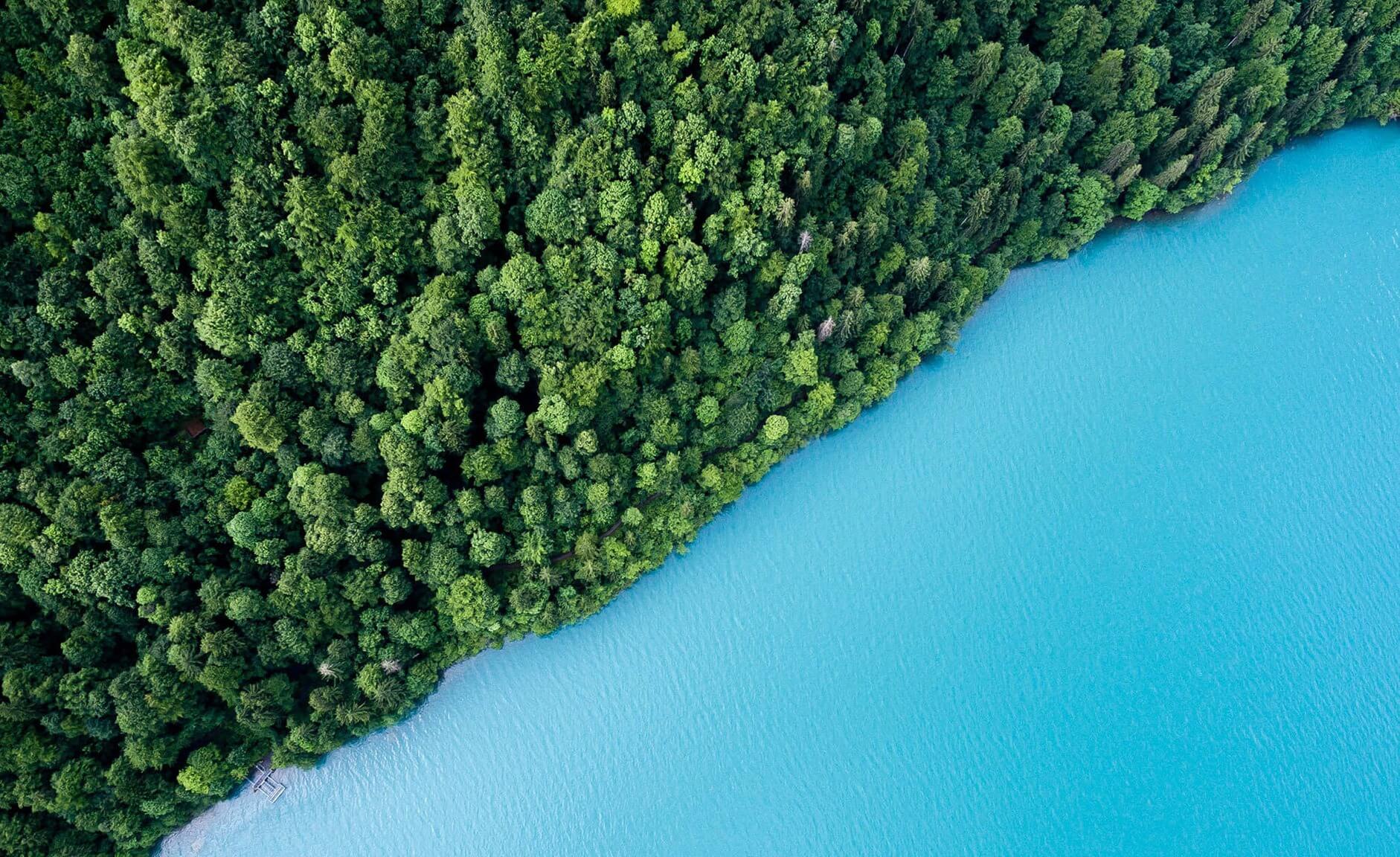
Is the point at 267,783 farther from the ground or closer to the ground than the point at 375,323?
closer to the ground

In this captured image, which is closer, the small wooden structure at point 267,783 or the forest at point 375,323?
the forest at point 375,323

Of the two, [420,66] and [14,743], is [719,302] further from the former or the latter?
[14,743]

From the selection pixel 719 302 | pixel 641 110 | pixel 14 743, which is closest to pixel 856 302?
pixel 719 302

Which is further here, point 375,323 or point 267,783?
point 267,783

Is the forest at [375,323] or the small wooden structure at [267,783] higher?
the forest at [375,323]
